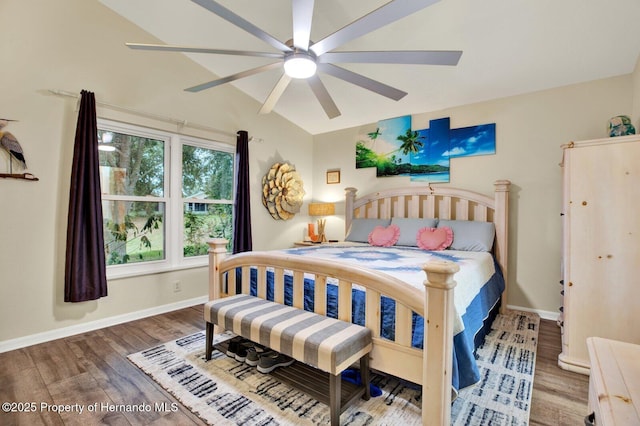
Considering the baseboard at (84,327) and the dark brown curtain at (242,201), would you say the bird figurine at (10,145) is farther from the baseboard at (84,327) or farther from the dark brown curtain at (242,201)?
the dark brown curtain at (242,201)

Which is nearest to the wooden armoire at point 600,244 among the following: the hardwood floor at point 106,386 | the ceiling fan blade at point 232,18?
the hardwood floor at point 106,386

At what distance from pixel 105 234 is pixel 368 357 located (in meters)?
2.75

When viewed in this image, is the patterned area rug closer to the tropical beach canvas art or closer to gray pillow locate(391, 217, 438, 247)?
gray pillow locate(391, 217, 438, 247)

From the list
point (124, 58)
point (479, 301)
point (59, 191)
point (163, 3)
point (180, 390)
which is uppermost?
point (163, 3)

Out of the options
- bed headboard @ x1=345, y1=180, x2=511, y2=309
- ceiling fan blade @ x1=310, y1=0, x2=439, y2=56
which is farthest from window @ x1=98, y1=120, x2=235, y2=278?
ceiling fan blade @ x1=310, y1=0, x2=439, y2=56

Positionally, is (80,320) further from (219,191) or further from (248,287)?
(219,191)

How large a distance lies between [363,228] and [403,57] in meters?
2.39

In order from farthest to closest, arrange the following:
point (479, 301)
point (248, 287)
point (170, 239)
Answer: point (170, 239) → point (248, 287) → point (479, 301)

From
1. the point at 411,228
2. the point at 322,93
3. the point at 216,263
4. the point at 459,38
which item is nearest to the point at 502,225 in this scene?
the point at 411,228

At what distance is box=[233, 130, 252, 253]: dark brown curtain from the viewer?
3859 millimetres

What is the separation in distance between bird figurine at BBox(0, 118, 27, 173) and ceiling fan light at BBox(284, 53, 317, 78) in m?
2.23

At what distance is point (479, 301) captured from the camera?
6.99 ft

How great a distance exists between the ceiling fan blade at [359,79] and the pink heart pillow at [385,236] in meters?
1.76

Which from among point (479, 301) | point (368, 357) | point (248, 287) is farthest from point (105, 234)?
point (479, 301)
